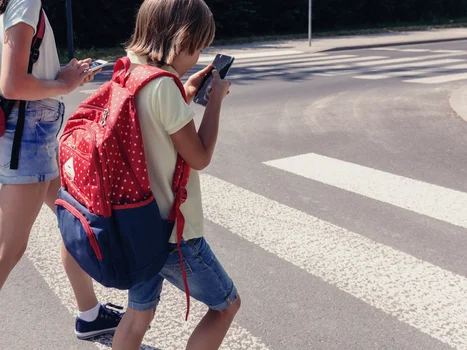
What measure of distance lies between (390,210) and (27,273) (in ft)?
8.86

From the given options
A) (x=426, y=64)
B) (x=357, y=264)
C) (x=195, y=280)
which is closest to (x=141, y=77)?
(x=195, y=280)

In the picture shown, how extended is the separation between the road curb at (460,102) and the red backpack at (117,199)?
733 cm

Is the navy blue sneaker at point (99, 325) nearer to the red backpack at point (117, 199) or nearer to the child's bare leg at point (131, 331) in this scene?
the child's bare leg at point (131, 331)

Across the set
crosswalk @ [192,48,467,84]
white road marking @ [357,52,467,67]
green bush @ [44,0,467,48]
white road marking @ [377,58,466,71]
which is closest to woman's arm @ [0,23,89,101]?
crosswalk @ [192,48,467,84]

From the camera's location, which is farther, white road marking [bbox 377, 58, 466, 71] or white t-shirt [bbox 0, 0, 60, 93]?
white road marking [bbox 377, 58, 466, 71]

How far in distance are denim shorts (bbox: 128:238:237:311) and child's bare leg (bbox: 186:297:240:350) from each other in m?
0.03

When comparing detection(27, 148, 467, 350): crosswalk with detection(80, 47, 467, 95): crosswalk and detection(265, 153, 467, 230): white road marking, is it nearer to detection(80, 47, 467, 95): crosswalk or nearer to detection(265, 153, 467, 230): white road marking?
detection(265, 153, 467, 230): white road marking

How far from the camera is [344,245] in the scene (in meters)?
4.37

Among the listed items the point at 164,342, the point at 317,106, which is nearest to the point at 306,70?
the point at 317,106

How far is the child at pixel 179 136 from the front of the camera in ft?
6.87

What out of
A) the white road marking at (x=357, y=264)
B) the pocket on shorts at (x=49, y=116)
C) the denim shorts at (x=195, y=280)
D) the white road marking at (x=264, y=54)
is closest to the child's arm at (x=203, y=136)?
the denim shorts at (x=195, y=280)

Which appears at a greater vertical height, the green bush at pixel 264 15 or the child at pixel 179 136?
the child at pixel 179 136

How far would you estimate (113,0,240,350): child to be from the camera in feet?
6.87

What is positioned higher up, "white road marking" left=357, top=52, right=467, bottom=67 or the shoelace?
the shoelace
